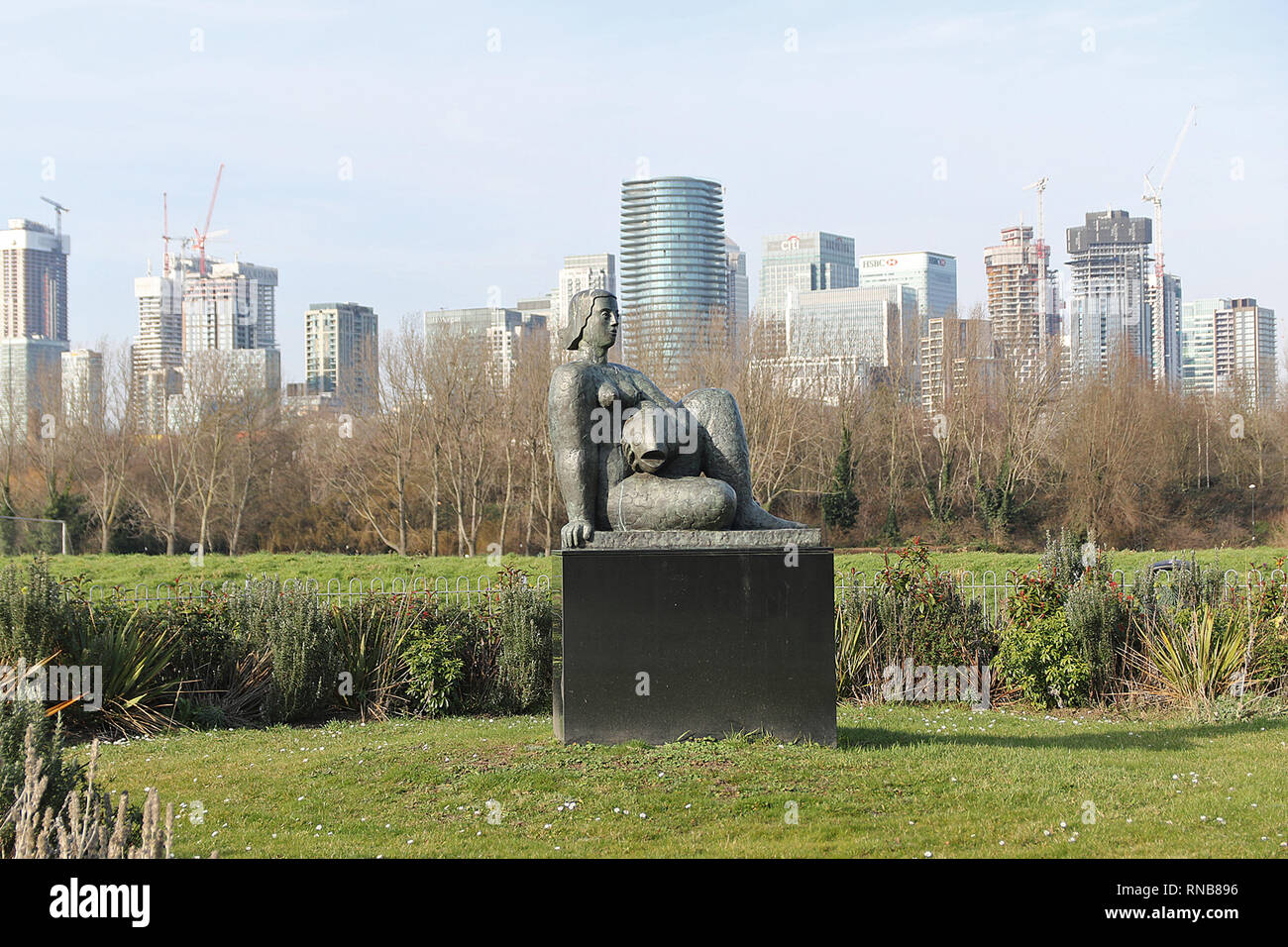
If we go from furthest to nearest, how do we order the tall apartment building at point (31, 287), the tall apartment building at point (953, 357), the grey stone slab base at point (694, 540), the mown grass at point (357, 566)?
the tall apartment building at point (31, 287)
the tall apartment building at point (953, 357)
the mown grass at point (357, 566)
the grey stone slab base at point (694, 540)

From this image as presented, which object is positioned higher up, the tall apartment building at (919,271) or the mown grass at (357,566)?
the tall apartment building at (919,271)

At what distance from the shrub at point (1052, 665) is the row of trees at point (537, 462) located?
993 inches

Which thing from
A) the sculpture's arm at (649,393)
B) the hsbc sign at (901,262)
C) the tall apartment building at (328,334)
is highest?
the hsbc sign at (901,262)

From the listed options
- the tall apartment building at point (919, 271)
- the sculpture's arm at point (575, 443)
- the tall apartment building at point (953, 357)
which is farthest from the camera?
the tall apartment building at point (919, 271)

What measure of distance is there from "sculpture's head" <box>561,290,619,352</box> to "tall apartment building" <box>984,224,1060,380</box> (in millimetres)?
37355

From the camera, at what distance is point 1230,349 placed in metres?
90.2

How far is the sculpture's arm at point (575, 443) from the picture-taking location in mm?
8039

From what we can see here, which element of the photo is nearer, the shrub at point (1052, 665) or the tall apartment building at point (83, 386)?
the shrub at point (1052, 665)

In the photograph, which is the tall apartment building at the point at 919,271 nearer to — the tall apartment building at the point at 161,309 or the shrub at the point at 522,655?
the tall apartment building at the point at 161,309

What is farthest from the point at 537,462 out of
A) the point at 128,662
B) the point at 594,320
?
the point at 594,320

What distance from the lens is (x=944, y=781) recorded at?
6883mm

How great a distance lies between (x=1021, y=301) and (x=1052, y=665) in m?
96.9

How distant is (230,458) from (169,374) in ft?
23.8

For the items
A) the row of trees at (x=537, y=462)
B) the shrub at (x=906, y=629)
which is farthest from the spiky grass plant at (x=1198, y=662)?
the row of trees at (x=537, y=462)
